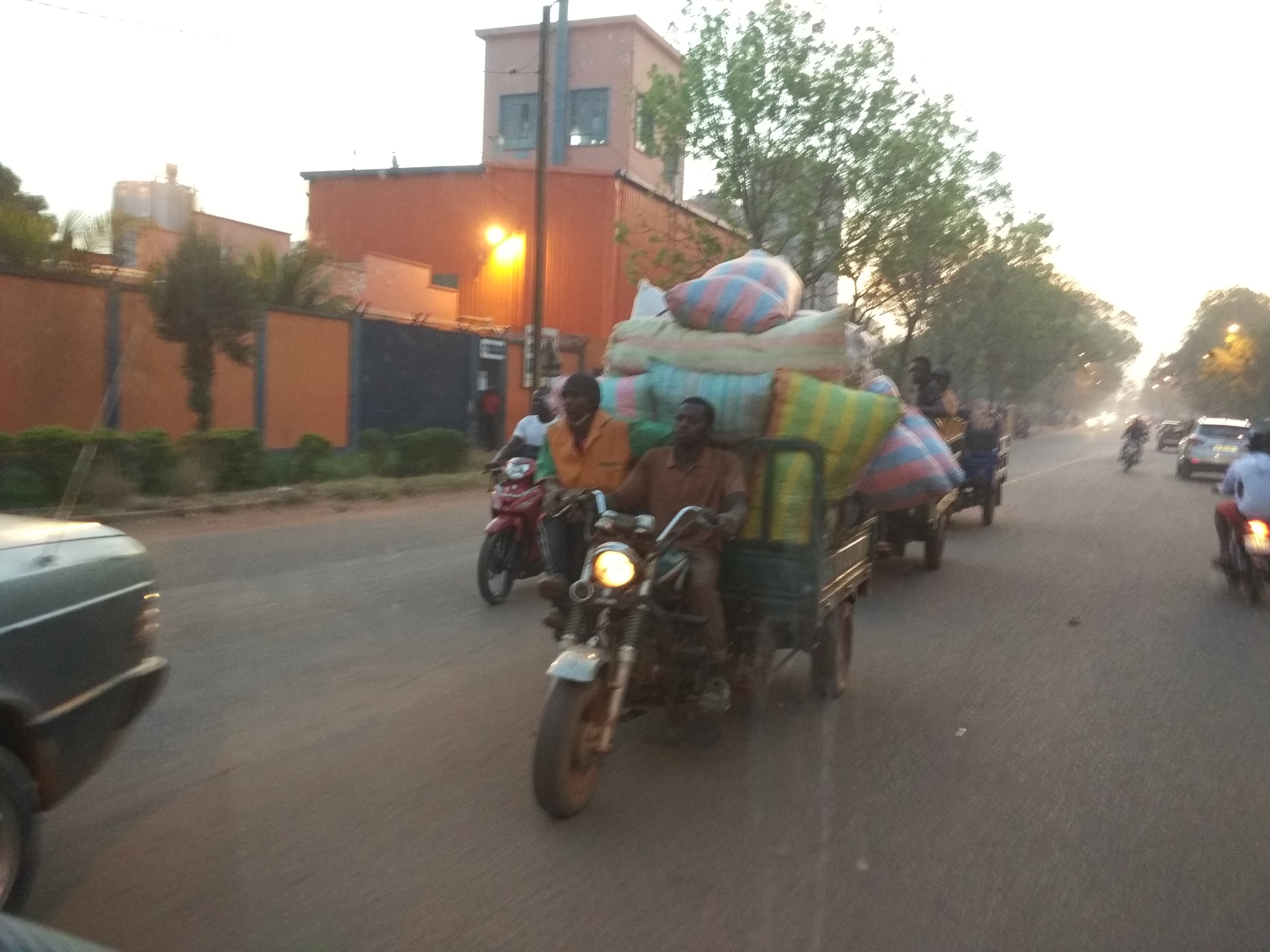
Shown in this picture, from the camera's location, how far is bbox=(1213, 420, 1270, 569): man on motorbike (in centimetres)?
1022

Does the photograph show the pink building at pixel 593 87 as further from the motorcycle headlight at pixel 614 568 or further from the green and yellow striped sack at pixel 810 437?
the motorcycle headlight at pixel 614 568

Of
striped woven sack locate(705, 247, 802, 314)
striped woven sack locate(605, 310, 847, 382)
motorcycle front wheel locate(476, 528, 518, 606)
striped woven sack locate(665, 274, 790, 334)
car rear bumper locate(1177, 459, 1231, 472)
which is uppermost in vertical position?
striped woven sack locate(705, 247, 802, 314)

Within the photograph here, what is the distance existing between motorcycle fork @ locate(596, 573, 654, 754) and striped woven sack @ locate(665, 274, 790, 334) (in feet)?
6.38

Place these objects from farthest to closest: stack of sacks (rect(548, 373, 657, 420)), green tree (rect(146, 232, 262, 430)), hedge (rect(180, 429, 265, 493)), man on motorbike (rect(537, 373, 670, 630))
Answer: green tree (rect(146, 232, 262, 430)) < hedge (rect(180, 429, 265, 493)) < stack of sacks (rect(548, 373, 657, 420)) < man on motorbike (rect(537, 373, 670, 630))

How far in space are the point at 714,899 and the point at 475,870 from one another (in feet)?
2.69

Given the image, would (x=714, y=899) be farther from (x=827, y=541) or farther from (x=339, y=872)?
(x=827, y=541)

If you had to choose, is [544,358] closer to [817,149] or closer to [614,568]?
[817,149]

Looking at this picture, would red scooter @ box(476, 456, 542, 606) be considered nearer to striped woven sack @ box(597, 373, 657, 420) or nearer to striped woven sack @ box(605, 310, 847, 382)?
striped woven sack @ box(597, 373, 657, 420)

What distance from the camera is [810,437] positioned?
5.84m

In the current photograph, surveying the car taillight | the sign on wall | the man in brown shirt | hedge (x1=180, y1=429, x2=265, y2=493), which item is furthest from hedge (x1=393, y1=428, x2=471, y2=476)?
the car taillight

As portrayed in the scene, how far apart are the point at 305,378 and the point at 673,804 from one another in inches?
726

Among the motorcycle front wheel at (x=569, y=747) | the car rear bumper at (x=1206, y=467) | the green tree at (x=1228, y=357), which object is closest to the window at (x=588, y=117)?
the car rear bumper at (x=1206, y=467)

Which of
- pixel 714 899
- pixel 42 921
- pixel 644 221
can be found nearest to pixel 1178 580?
pixel 714 899

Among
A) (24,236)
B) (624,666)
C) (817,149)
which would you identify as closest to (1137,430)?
(817,149)
